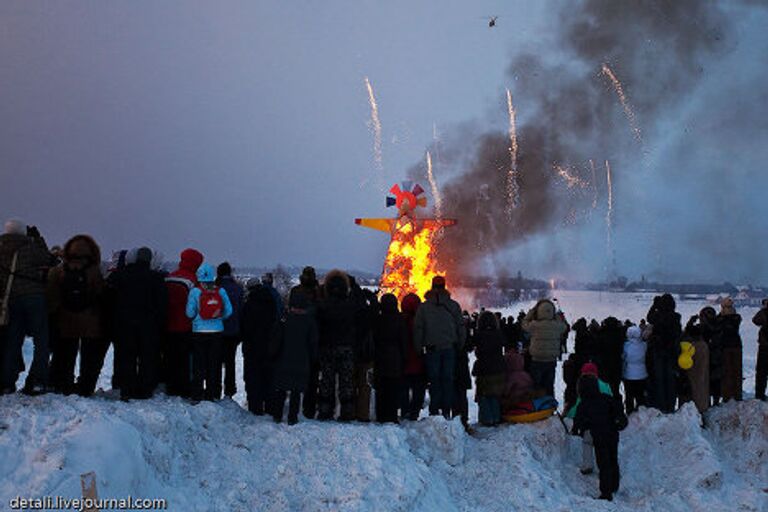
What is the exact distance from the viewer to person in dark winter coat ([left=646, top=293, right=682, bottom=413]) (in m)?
11.1

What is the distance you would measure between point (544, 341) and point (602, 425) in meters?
2.25

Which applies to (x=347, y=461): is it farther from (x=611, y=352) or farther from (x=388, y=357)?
(x=611, y=352)

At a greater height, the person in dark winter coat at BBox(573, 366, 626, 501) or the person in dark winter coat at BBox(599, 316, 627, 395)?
the person in dark winter coat at BBox(599, 316, 627, 395)

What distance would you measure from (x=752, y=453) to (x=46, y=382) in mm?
11169

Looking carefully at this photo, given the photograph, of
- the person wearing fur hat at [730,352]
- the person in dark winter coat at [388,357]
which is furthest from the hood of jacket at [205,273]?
the person wearing fur hat at [730,352]

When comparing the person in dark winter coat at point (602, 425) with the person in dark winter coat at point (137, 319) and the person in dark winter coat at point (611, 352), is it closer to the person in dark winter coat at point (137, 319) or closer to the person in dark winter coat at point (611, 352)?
the person in dark winter coat at point (611, 352)

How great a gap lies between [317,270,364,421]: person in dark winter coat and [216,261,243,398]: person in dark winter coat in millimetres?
1324

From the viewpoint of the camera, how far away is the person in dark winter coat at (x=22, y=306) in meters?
7.58

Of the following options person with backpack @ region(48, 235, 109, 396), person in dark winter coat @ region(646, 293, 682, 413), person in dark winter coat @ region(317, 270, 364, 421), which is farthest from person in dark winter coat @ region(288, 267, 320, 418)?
person in dark winter coat @ region(646, 293, 682, 413)

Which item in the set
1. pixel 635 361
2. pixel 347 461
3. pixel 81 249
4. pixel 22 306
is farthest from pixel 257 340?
pixel 635 361

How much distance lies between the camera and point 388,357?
9.43 meters

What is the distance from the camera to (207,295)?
8.73 metres

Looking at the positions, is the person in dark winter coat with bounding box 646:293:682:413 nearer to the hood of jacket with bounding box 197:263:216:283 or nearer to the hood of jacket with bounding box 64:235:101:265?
the hood of jacket with bounding box 197:263:216:283

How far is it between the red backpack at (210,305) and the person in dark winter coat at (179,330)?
32 cm
